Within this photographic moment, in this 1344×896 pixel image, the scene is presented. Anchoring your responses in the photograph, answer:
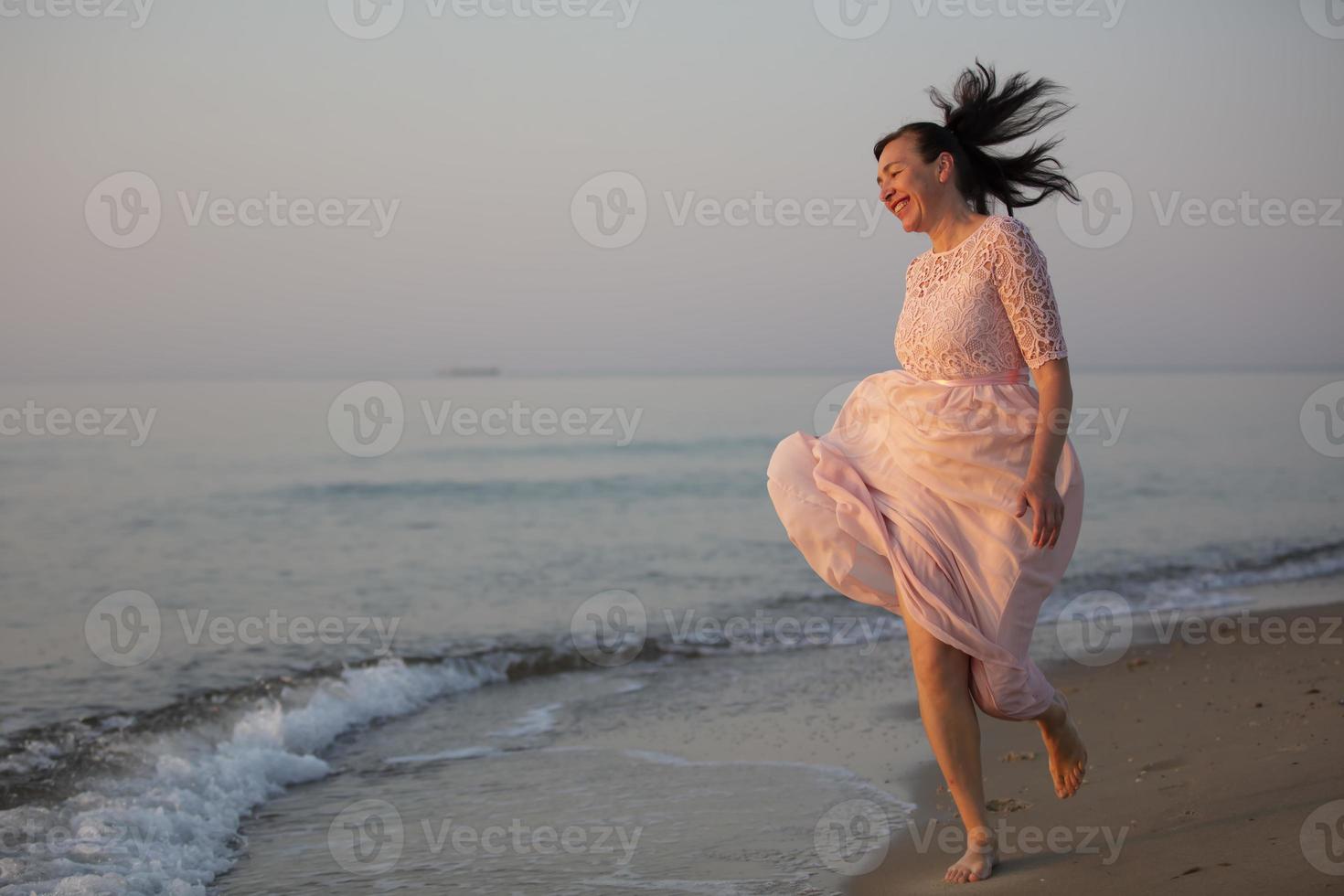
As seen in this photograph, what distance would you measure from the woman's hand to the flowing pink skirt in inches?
1.0

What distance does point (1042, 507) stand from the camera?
3318mm

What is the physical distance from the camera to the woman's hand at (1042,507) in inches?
131

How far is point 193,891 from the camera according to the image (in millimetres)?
4191

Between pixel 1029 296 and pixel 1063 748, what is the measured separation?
54.8 inches

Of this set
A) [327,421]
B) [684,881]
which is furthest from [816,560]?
[327,421]

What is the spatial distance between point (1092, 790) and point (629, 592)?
721cm

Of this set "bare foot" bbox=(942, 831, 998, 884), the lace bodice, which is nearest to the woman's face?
the lace bodice

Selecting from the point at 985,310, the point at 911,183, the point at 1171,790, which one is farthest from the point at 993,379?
the point at 1171,790

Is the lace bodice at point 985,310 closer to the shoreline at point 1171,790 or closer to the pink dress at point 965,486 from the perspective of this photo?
the pink dress at point 965,486

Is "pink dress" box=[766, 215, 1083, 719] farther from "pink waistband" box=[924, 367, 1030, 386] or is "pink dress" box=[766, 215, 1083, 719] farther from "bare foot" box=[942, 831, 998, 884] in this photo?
"bare foot" box=[942, 831, 998, 884]

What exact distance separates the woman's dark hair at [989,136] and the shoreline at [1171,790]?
1.93 meters

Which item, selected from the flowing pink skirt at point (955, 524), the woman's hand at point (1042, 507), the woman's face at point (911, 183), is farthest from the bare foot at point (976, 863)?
the woman's face at point (911, 183)

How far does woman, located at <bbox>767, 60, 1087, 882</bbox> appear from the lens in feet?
11.0

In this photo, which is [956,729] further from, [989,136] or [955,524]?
[989,136]
